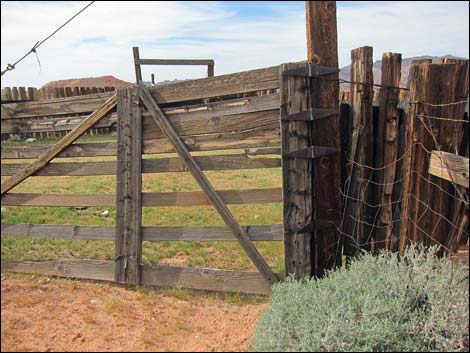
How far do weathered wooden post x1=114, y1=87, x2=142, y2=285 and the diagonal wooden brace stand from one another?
0.68ft

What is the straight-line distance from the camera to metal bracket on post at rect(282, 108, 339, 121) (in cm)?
378

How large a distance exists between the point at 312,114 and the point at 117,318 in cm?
272

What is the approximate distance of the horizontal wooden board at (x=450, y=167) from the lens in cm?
302

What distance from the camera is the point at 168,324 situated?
3762 millimetres

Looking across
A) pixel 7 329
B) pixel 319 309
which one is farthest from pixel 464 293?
pixel 7 329

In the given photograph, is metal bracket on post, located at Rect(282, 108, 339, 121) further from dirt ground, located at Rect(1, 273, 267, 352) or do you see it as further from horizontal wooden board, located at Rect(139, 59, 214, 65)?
horizontal wooden board, located at Rect(139, 59, 214, 65)

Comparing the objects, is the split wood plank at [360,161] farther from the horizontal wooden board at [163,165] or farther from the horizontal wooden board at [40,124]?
the horizontal wooden board at [40,124]

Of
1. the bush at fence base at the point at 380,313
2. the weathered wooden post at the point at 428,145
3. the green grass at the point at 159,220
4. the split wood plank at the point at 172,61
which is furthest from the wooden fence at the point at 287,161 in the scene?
the split wood plank at the point at 172,61

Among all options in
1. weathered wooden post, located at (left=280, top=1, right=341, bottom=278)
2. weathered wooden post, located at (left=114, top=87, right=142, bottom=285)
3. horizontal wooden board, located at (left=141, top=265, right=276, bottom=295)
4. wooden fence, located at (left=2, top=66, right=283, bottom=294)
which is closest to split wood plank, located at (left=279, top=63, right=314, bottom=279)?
weathered wooden post, located at (left=280, top=1, right=341, bottom=278)

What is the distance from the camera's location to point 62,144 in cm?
463

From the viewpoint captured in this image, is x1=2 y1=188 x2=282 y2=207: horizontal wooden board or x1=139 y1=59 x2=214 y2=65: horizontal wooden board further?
x1=139 y1=59 x2=214 y2=65: horizontal wooden board

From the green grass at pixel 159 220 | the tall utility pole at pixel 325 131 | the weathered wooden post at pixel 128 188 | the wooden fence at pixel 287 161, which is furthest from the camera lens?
the green grass at pixel 159 220

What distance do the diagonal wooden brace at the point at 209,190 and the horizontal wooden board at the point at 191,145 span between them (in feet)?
0.34

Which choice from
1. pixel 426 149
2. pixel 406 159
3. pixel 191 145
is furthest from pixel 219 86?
pixel 426 149
